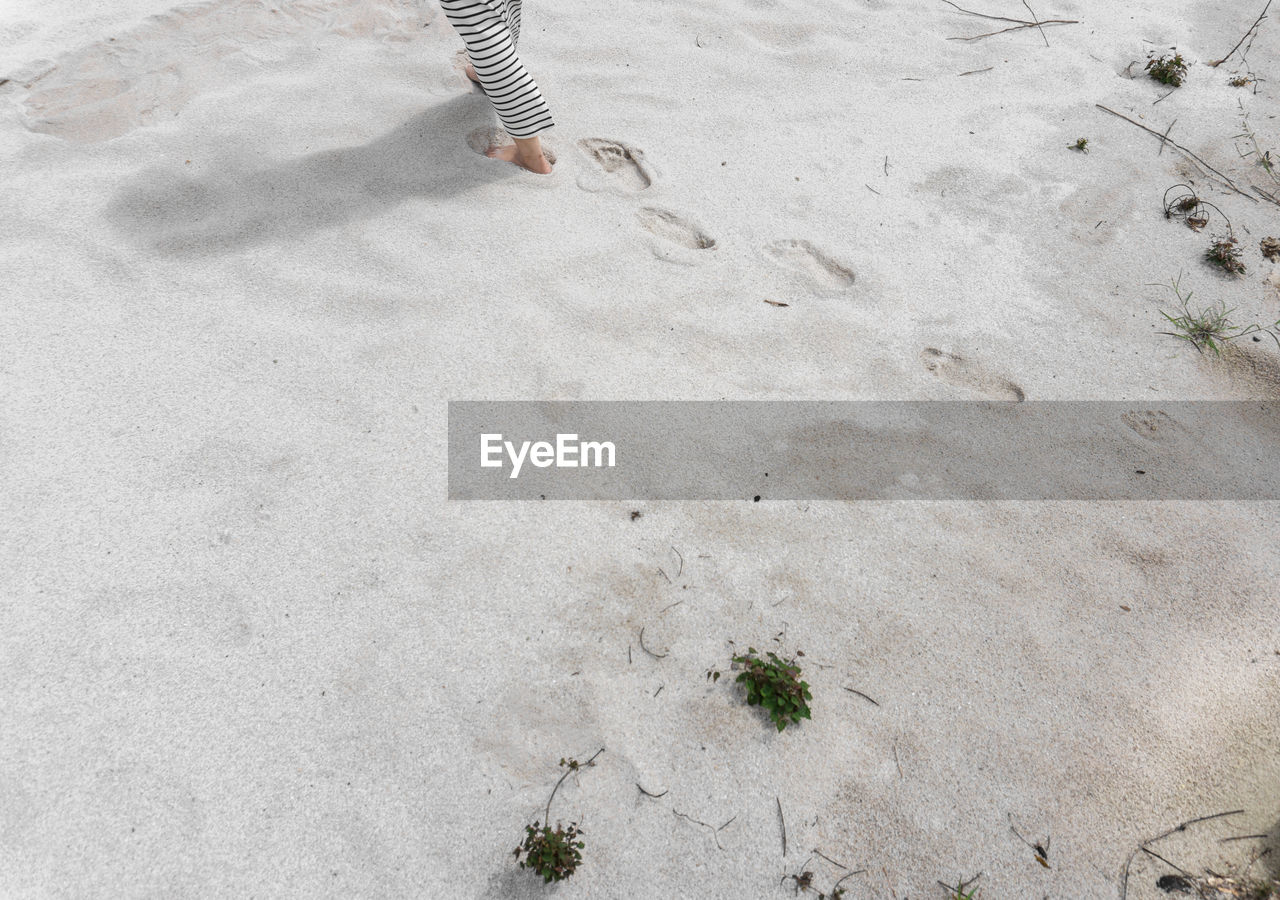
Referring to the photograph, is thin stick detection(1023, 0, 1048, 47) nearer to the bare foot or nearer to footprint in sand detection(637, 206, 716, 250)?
footprint in sand detection(637, 206, 716, 250)

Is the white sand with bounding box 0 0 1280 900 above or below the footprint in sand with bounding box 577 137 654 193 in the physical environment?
below

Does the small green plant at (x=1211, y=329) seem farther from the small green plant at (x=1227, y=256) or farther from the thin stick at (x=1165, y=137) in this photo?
the thin stick at (x=1165, y=137)

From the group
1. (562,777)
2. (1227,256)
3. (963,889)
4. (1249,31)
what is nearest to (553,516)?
(562,777)

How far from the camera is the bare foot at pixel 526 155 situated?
2.70 meters

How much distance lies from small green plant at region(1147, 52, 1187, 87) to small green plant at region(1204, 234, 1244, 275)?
1.15m

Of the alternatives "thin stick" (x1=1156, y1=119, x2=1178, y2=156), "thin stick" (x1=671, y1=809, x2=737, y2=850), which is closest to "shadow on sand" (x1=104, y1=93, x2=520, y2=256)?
"thin stick" (x1=671, y1=809, x2=737, y2=850)

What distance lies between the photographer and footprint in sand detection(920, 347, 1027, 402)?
225 centimetres

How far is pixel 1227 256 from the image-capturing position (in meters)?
2.60

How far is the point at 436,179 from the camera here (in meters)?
2.68

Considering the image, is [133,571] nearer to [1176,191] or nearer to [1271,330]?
[1271,330]

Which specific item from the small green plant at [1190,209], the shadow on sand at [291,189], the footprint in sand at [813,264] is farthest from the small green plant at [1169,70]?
the shadow on sand at [291,189]

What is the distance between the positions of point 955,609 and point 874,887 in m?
0.67

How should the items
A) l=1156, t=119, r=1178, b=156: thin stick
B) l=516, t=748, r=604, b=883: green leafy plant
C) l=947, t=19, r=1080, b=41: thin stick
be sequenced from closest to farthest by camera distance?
l=516, t=748, r=604, b=883: green leafy plant
l=1156, t=119, r=1178, b=156: thin stick
l=947, t=19, r=1080, b=41: thin stick

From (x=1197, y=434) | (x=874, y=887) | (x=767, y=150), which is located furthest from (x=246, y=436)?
(x=1197, y=434)
